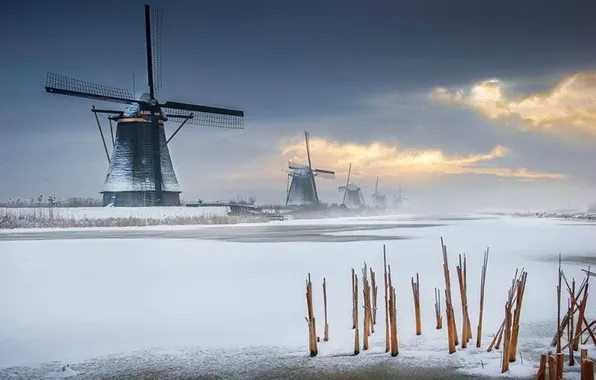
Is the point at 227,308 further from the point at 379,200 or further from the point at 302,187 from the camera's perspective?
the point at 379,200

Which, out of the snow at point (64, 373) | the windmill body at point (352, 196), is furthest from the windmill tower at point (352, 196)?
the snow at point (64, 373)

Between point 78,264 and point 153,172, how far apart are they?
21932 mm

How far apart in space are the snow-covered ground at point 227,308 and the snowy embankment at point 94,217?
18.2m

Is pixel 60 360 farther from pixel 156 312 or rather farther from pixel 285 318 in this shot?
pixel 285 318

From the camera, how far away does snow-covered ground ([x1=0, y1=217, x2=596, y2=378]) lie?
6.02 m

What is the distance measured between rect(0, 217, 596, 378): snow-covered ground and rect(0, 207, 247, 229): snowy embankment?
18233 mm

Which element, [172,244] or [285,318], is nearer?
[285,318]

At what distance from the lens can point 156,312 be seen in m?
8.21

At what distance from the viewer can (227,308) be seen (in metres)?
8.43

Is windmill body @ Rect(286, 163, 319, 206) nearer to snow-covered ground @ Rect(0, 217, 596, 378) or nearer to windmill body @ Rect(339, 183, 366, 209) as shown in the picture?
windmill body @ Rect(339, 183, 366, 209)

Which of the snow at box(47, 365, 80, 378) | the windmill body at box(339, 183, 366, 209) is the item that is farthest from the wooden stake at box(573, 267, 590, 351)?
the windmill body at box(339, 183, 366, 209)

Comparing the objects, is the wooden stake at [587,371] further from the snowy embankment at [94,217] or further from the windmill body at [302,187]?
the windmill body at [302,187]

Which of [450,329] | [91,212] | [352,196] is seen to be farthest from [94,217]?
[352,196]

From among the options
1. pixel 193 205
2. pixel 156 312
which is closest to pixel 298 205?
pixel 193 205
